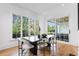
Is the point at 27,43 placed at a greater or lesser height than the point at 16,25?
lesser

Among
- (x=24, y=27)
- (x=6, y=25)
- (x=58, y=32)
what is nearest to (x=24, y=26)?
(x=24, y=27)

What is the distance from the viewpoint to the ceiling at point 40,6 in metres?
1.34

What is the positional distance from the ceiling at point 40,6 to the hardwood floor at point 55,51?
59 centimetres

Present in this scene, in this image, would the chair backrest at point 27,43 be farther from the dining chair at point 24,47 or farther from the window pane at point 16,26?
the window pane at point 16,26

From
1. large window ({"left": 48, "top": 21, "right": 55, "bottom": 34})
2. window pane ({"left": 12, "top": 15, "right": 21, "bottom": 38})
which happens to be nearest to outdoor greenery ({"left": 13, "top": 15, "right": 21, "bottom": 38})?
window pane ({"left": 12, "top": 15, "right": 21, "bottom": 38})

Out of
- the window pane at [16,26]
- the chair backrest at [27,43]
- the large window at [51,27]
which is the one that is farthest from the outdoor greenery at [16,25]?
the large window at [51,27]

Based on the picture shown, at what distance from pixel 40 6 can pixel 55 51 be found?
74cm

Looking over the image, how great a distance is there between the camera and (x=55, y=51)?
4.78 ft

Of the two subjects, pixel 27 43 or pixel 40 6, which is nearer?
pixel 40 6

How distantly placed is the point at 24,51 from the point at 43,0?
82 cm

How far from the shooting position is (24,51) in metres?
1.42

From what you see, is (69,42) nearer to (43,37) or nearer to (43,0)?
(43,37)

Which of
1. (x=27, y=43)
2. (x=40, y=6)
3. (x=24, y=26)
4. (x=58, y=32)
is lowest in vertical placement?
(x=27, y=43)

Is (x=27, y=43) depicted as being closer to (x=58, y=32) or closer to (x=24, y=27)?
(x=24, y=27)
